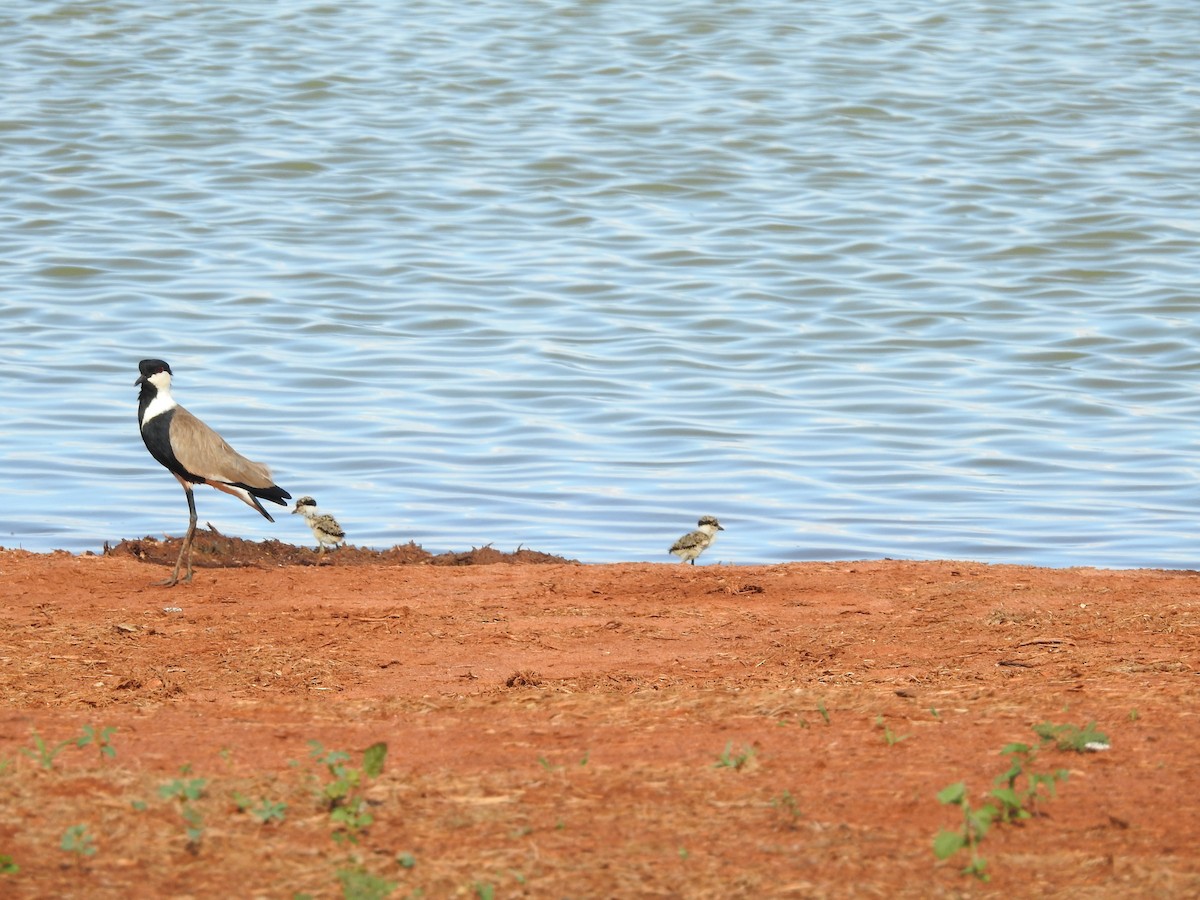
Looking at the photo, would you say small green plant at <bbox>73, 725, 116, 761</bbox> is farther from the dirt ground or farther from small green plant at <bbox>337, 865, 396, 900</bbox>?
small green plant at <bbox>337, 865, 396, 900</bbox>

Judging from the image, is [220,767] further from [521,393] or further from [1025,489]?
[521,393]

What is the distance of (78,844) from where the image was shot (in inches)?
196

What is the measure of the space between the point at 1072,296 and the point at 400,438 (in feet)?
32.7

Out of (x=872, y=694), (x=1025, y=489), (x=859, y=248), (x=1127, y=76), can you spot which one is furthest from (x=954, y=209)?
(x=872, y=694)

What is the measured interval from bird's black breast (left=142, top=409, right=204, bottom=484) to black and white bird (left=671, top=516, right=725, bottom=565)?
10.8 ft

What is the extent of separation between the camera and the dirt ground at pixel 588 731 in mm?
5039

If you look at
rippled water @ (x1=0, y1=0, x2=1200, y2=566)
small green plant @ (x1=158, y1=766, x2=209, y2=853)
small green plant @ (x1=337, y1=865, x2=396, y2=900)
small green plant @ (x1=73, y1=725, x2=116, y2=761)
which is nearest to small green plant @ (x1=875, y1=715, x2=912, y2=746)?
small green plant @ (x1=337, y1=865, x2=396, y2=900)

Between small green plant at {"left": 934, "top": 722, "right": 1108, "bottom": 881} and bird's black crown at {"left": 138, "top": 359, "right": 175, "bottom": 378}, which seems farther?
bird's black crown at {"left": 138, "top": 359, "right": 175, "bottom": 378}

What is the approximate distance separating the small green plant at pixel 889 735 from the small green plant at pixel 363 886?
2.07 m

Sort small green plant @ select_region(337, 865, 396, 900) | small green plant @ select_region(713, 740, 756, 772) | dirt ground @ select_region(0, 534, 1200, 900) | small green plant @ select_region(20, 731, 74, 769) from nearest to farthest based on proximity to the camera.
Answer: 1. small green plant @ select_region(337, 865, 396, 900)
2. dirt ground @ select_region(0, 534, 1200, 900)
3. small green plant @ select_region(20, 731, 74, 769)
4. small green plant @ select_region(713, 740, 756, 772)

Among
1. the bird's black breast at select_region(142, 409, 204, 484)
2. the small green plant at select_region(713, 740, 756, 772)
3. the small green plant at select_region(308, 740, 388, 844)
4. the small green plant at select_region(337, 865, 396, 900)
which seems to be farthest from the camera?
the bird's black breast at select_region(142, 409, 204, 484)

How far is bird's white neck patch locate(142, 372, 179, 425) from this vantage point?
10.9 metres

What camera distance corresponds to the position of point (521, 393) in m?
17.8

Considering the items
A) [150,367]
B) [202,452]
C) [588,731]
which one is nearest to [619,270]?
[150,367]
